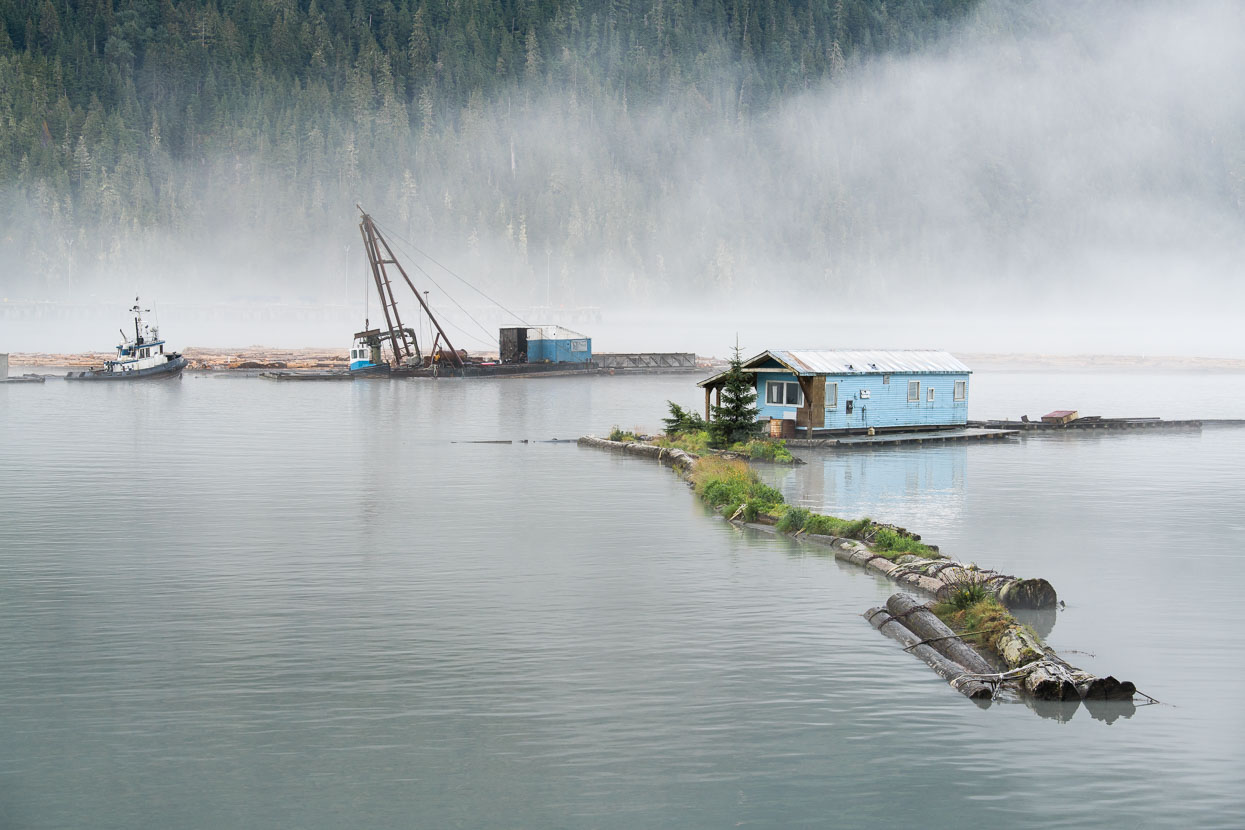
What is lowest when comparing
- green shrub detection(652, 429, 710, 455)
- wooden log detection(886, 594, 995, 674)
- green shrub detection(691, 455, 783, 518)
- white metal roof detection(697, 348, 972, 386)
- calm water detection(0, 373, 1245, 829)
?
calm water detection(0, 373, 1245, 829)

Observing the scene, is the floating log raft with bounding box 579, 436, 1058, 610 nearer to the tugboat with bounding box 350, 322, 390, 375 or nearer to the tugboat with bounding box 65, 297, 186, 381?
the tugboat with bounding box 65, 297, 186, 381

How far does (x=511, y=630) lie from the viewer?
26266 mm

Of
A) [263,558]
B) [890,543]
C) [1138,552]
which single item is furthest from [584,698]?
[1138,552]

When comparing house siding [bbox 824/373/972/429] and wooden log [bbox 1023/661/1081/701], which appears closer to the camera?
wooden log [bbox 1023/661/1081/701]

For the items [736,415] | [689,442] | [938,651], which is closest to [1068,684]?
[938,651]

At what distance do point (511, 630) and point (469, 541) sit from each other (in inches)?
496

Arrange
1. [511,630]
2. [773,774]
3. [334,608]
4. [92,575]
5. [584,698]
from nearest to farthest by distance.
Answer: [773,774] → [584,698] → [511,630] → [334,608] → [92,575]

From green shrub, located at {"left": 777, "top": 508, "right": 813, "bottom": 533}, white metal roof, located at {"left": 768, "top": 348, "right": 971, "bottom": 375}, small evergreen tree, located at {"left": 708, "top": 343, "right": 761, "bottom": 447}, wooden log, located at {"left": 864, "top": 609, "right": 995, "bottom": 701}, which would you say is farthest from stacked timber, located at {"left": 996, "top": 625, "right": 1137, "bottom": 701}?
white metal roof, located at {"left": 768, "top": 348, "right": 971, "bottom": 375}

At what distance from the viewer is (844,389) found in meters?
68.9

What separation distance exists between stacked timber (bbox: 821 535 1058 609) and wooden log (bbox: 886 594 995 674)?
6.10ft

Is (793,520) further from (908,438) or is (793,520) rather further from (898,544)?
(908,438)

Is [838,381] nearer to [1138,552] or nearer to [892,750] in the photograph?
[1138,552]

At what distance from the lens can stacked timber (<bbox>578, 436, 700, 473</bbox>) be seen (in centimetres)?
5803

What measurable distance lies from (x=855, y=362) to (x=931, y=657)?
46.1m
